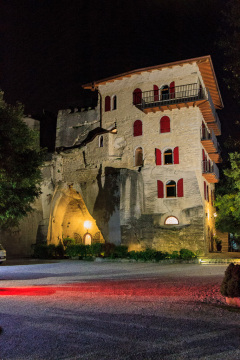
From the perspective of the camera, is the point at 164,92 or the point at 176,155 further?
the point at 164,92

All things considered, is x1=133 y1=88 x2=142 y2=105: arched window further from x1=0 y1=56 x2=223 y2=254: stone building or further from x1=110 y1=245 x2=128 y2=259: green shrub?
x1=110 y1=245 x2=128 y2=259: green shrub

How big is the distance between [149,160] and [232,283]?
22093 mm

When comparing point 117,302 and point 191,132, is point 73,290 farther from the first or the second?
point 191,132

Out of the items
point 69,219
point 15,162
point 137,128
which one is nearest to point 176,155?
point 137,128

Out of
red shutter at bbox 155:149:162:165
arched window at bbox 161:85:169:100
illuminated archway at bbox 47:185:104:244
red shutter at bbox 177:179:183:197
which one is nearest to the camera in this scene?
red shutter at bbox 177:179:183:197

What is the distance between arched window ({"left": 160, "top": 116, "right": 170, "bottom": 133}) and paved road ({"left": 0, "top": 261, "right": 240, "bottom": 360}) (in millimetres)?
20443

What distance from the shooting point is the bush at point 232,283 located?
821 cm

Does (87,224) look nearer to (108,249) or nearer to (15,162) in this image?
(108,249)

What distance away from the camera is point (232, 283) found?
827 cm

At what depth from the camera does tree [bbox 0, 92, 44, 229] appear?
51.7 ft

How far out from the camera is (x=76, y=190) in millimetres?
33375

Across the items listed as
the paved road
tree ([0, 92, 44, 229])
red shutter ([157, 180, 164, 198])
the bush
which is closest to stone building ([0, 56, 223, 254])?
red shutter ([157, 180, 164, 198])

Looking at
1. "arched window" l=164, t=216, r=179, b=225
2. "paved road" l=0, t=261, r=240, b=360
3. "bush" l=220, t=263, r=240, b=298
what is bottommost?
"paved road" l=0, t=261, r=240, b=360

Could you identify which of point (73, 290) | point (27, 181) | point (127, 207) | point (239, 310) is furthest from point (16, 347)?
point (127, 207)
